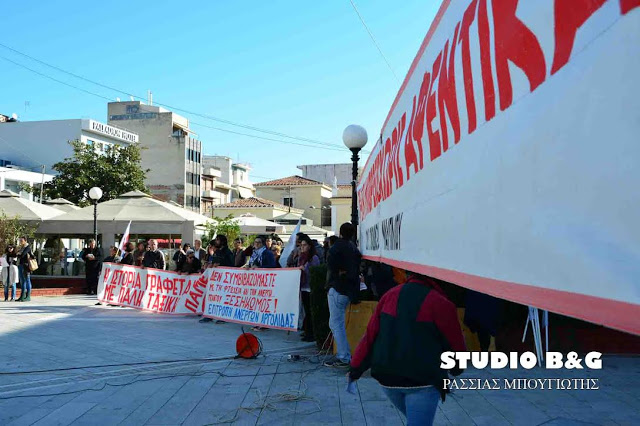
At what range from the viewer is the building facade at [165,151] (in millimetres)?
73312

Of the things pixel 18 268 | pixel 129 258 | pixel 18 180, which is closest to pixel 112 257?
pixel 129 258

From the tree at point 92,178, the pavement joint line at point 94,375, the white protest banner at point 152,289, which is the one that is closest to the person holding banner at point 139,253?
the white protest banner at point 152,289

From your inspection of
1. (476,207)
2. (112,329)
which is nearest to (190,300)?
(112,329)

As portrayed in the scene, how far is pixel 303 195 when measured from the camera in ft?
237

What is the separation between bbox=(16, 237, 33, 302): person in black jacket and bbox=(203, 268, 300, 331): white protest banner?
7328 mm

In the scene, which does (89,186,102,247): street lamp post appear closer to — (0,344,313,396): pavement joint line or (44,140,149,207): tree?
(0,344,313,396): pavement joint line

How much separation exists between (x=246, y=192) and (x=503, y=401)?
97.4m

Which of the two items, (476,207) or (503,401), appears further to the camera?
(503,401)

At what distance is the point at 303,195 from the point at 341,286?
211ft

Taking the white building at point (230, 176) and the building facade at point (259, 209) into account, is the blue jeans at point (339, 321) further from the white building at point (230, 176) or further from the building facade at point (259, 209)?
the white building at point (230, 176)

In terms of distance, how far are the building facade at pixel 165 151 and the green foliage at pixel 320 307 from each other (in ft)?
210

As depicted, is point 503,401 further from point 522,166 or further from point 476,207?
point 522,166

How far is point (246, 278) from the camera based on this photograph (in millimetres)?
11711

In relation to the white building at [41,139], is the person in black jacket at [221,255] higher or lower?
lower
